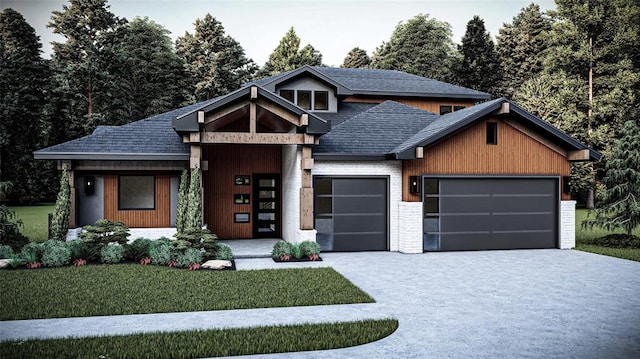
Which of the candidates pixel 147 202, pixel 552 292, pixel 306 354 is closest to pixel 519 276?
pixel 552 292

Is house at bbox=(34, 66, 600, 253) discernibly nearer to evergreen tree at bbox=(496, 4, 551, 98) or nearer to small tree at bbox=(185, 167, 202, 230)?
small tree at bbox=(185, 167, 202, 230)

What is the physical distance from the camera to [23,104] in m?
39.2

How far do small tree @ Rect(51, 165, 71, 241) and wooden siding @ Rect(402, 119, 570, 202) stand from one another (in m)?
10.1

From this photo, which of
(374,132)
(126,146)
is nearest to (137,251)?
(126,146)

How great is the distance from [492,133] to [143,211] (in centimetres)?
1149

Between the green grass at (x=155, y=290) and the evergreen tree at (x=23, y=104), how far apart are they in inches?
1228

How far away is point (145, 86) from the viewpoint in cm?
4656

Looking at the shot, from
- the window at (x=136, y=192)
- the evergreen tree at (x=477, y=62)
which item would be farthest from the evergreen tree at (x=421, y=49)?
the window at (x=136, y=192)

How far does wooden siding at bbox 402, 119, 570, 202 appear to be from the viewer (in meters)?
15.8

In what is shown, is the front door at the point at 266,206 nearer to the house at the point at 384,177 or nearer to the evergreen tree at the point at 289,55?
the house at the point at 384,177

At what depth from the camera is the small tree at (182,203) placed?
49.6ft

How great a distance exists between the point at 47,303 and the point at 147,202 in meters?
8.02

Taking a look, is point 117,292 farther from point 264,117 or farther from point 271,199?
point 271,199

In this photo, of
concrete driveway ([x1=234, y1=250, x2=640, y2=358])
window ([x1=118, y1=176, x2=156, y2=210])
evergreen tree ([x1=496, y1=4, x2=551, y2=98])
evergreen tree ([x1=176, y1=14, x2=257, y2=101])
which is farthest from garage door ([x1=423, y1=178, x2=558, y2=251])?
evergreen tree ([x1=496, y1=4, x2=551, y2=98])
